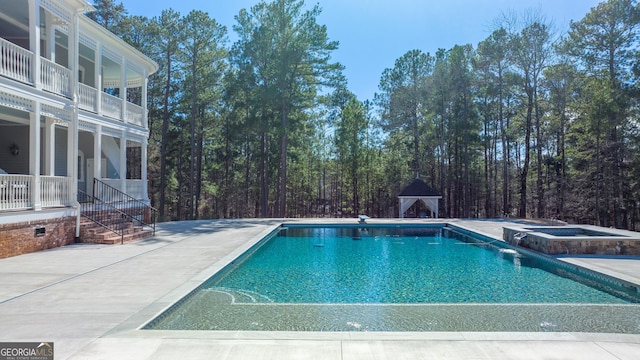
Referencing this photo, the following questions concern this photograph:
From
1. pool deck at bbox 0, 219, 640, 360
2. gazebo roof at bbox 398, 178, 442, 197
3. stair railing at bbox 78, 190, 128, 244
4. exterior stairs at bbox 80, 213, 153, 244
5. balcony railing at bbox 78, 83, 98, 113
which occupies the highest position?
balcony railing at bbox 78, 83, 98, 113

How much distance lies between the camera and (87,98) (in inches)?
411

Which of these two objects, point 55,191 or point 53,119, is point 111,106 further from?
point 55,191

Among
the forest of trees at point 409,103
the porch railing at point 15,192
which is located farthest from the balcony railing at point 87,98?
the forest of trees at point 409,103

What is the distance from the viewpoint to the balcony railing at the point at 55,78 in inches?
338

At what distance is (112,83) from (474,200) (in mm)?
26614

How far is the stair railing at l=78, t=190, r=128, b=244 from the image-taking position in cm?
987

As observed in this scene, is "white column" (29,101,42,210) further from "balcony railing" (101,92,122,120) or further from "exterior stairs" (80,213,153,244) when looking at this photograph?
"balcony railing" (101,92,122,120)

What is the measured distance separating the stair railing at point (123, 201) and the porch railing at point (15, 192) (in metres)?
2.56

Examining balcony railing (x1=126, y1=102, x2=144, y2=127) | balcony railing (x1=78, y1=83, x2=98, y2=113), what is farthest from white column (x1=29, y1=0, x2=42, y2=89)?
balcony railing (x1=126, y1=102, x2=144, y2=127)

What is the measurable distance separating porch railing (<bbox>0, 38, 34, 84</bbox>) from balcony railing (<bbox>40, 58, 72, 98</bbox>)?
356mm

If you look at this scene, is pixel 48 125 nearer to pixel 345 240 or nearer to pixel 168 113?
pixel 345 240

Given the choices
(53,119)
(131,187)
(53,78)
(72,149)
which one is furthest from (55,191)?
(131,187)

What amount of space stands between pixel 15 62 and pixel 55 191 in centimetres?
304

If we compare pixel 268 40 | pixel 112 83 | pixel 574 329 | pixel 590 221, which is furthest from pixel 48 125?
pixel 590 221
